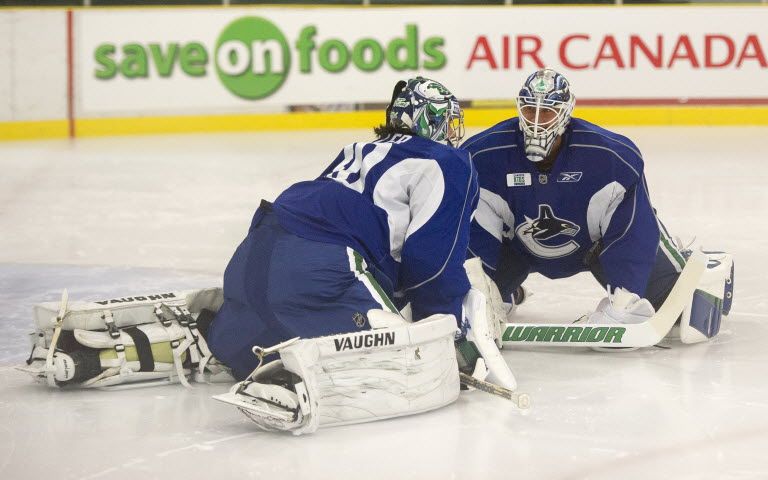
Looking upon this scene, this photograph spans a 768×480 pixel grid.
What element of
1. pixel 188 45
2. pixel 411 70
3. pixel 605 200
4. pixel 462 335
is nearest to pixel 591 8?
pixel 411 70

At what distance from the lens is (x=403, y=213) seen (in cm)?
321

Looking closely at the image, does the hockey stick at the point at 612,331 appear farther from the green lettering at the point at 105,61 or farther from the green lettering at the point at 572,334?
the green lettering at the point at 105,61

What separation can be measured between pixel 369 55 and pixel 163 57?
1.50 m

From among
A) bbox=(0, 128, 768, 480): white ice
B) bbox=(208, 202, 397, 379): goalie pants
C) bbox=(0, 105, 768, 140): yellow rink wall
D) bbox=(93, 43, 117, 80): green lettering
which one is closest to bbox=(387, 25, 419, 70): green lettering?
bbox=(0, 105, 768, 140): yellow rink wall

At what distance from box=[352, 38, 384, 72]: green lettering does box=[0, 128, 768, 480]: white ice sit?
12.9 ft

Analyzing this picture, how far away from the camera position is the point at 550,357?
368 cm

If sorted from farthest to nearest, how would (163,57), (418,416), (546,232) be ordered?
(163,57) < (546,232) < (418,416)

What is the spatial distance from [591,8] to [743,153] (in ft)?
6.56

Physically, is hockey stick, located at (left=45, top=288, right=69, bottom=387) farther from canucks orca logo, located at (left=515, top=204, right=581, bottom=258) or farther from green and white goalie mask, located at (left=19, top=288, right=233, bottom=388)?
canucks orca logo, located at (left=515, top=204, right=581, bottom=258)

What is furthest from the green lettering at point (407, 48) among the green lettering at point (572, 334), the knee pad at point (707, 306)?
the green lettering at point (572, 334)

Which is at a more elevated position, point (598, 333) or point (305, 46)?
point (305, 46)

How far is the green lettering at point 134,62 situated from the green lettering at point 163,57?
0.07 metres

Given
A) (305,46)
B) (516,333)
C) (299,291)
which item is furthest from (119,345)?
(305,46)

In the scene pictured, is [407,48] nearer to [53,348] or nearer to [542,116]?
[542,116]
